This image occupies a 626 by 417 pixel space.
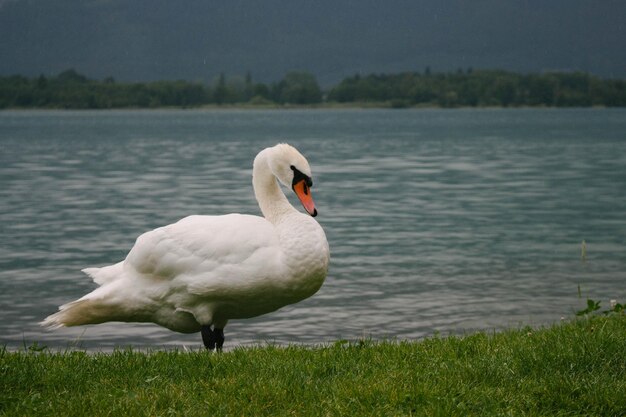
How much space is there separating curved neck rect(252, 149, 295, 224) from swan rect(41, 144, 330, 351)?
0.01 metres

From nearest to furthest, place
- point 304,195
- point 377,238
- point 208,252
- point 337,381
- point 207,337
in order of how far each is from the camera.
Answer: point 337,381, point 208,252, point 207,337, point 304,195, point 377,238

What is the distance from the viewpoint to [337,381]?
7219 mm

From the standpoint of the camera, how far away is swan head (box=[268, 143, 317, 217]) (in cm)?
994

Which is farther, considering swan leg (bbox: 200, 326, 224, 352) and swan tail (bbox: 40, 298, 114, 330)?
swan tail (bbox: 40, 298, 114, 330)

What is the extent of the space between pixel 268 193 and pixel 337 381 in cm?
336

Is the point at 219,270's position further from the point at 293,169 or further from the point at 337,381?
the point at 337,381

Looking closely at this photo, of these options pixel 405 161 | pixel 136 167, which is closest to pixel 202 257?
pixel 136 167

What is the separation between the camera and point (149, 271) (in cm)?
966

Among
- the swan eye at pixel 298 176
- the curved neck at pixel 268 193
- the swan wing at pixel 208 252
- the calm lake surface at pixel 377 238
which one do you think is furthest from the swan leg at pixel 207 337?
the calm lake surface at pixel 377 238

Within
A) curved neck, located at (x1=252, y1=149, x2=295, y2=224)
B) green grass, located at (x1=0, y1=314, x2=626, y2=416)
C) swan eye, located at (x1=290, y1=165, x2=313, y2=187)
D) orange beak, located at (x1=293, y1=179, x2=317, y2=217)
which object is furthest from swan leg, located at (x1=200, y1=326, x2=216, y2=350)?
swan eye, located at (x1=290, y1=165, x2=313, y2=187)

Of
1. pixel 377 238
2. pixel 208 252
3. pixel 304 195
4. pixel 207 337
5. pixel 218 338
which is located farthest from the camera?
pixel 377 238

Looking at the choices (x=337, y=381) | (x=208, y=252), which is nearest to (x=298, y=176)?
(x=208, y=252)

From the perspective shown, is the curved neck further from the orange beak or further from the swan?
the orange beak

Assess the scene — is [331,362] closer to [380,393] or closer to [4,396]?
[380,393]
